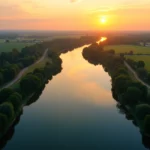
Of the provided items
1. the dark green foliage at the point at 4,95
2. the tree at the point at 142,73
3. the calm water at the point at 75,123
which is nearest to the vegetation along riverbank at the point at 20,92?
the dark green foliage at the point at 4,95

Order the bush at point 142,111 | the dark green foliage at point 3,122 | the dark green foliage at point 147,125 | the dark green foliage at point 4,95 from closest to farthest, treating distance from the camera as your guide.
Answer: the dark green foliage at point 147,125 < the dark green foliage at point 3,122 < the bush at point 142,111 < the dark green foliage at point 4,95

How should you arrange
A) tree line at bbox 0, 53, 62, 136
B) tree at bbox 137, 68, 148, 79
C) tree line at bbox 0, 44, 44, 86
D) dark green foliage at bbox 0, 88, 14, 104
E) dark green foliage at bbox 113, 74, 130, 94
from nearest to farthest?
tree line at bbox 0, 53, 62, 136, dark green foliage at bbox 0, 88, 14, 104, dark green foliage at bbox 113, 74, 130, 94, tree line at bbox 0, 44, 44, 86, tree at bbox 137, 68, 148, 79

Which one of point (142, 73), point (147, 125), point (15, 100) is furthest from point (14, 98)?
point (142, 73)

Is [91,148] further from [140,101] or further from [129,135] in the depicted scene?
[140,101]

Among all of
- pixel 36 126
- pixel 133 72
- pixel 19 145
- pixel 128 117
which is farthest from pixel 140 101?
pixel 133 72

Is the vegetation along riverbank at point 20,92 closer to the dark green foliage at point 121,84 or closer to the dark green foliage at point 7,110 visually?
the dark green foliage at point 7,110

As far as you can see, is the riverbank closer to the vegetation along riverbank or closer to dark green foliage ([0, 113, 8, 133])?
the vegetation along riverbank

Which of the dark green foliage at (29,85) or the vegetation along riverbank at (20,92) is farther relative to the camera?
the dark green foliage at (29,85)

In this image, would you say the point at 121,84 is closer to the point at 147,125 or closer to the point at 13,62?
the point at 147,125

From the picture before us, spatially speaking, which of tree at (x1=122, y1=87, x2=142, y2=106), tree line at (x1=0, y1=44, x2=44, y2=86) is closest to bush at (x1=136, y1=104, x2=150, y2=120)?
tree at (x1=122, y1=87, x2=142, y2=106)
